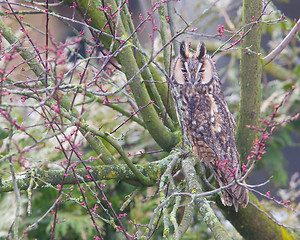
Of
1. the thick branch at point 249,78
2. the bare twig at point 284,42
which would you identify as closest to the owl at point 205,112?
the thick branch at point 249,78

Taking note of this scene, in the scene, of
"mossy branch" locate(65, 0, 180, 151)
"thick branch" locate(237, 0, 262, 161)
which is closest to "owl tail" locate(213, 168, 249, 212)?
"thick branch" locate(237, 0, 262, 161)

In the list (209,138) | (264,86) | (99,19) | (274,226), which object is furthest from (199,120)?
(264,86)

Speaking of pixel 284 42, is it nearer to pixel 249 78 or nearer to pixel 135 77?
pixel 249 78

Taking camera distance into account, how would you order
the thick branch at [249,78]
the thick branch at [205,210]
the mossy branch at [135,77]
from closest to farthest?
the thick branch at [205,210]
the mossy branch at [135,77]
the thick branch at [249,78]

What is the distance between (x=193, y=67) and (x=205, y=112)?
31cm

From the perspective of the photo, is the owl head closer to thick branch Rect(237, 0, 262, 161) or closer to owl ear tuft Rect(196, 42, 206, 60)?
owl ear tuft Rect(196, 42, 206, 60)

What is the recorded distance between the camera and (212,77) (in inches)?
109

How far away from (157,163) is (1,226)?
1.56 meters

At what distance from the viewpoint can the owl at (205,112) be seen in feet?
8.50

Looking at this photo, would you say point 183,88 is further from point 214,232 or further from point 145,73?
point 214,232

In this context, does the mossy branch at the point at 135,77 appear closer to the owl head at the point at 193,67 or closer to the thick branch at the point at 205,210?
the thick branch at the point at 205,210

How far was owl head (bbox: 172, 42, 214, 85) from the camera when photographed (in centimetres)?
258

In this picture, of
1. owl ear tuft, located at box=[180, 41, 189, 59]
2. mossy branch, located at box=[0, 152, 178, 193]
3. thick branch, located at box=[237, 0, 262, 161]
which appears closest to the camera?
mossy branch, located at box=[0, 152, 178, 193]

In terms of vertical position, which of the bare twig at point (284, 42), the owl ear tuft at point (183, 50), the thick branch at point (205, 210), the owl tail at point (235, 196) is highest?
the owl ear tuft at point (183, 50)
